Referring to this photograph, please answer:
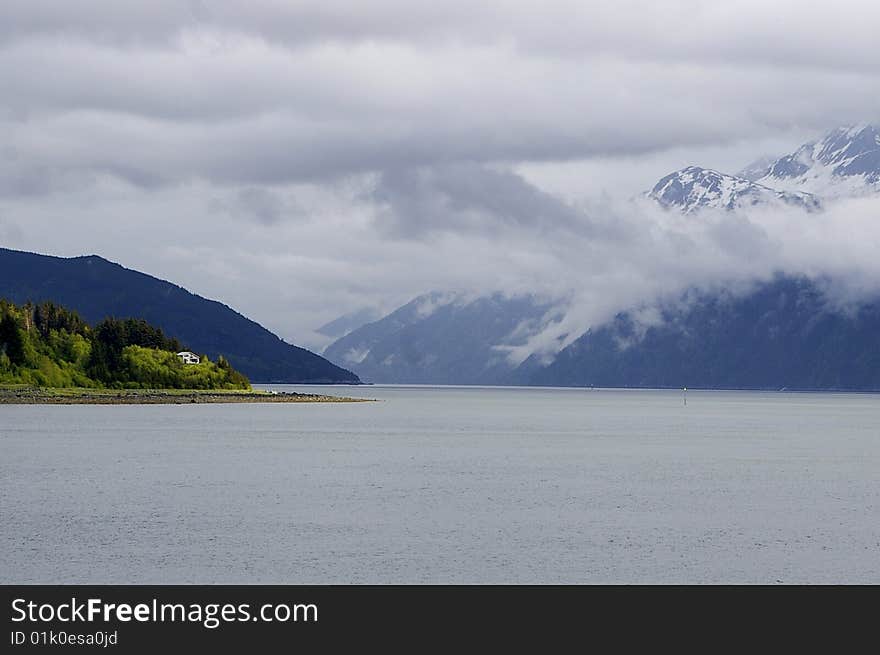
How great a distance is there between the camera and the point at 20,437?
517 ft

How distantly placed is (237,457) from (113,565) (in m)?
67.8

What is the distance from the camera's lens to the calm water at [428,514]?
197ft

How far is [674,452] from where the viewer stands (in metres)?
147

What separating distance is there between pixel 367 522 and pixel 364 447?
72.2 m

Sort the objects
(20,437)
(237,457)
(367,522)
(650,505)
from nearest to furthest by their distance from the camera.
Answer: (367,522), (650,505), (237,457), (20,437)

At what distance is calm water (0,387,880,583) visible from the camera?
197 ft

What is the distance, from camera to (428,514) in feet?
261

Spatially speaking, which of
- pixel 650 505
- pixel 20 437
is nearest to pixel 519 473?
pixel 650 505

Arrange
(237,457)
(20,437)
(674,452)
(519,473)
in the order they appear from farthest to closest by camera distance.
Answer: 1. (20,437)
2. (674,452)
3. (237,457)
4. (519,473)
